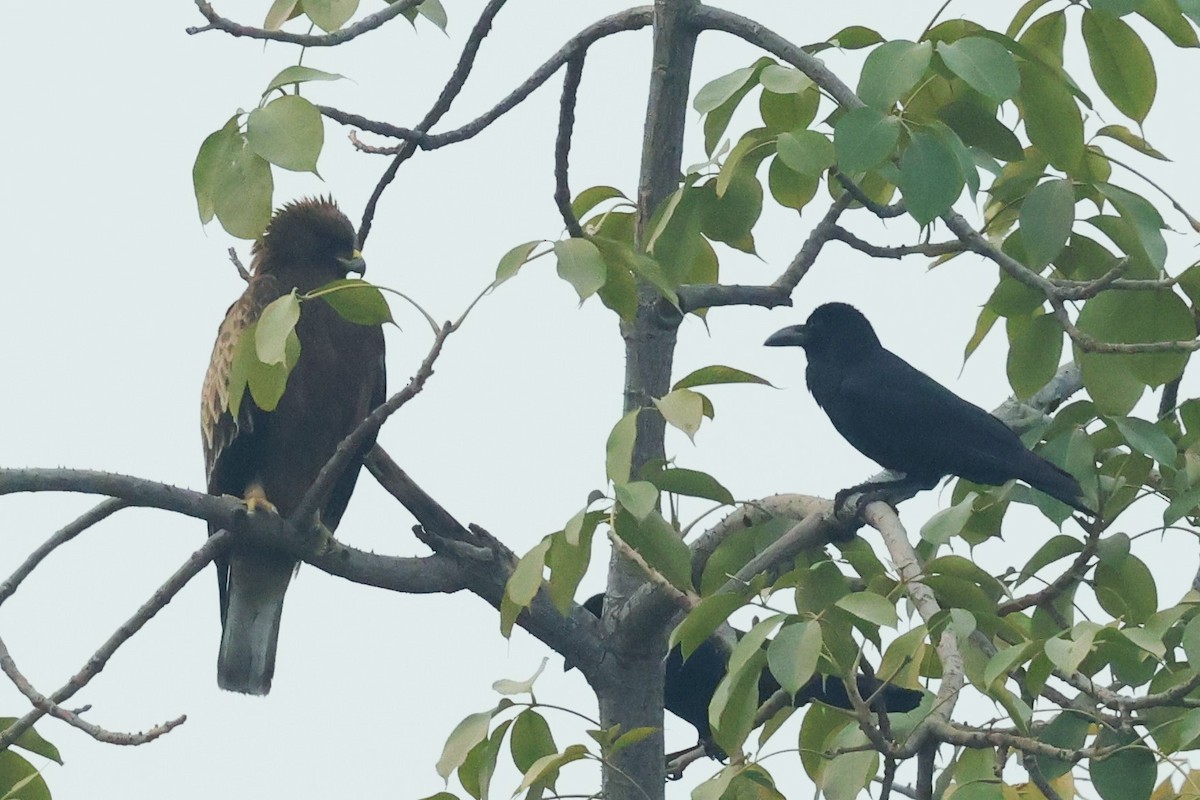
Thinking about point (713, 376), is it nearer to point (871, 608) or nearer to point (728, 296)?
point (871, 608)

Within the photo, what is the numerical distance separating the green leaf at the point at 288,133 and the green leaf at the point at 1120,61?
5.15 ft

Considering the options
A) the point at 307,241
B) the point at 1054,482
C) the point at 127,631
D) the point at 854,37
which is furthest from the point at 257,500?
the point at 854,37

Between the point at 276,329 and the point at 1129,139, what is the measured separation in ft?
6.39

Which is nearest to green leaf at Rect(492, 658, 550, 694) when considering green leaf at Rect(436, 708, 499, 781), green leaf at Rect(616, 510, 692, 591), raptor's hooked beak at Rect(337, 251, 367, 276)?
green leaf at Rect(436, 708, 499, 781)

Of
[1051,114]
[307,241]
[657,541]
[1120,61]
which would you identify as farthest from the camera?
[307,241]

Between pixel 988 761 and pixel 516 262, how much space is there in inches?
52.1

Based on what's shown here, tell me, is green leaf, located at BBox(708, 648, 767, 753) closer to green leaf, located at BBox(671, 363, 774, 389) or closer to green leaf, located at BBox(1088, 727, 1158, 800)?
green leaf, located at BBox(671, 363, 774, 389)

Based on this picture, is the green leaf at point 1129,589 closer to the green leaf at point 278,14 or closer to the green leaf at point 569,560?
the green leaf at point 569,560

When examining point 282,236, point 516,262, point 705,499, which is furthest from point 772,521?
point 282,236

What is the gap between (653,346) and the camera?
367 centimetres

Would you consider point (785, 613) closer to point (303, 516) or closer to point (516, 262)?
point (516, 262)

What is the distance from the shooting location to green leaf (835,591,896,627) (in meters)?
2.15

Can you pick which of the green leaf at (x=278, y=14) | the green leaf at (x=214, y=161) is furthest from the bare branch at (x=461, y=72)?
the green leaf at (x=214, y=161)

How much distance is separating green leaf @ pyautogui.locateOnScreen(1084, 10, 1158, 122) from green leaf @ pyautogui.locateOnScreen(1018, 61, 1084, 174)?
0.17 metres
